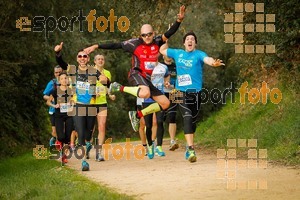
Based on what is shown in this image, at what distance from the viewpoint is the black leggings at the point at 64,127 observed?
15.0 m

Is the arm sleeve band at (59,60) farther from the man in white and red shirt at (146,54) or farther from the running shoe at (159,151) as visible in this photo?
the running shoe at (159,151)

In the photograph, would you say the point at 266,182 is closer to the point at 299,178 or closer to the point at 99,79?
the point at 299,178

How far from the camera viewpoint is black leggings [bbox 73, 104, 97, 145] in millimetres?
12820

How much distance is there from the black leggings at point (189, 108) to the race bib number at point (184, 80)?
0.63 feet

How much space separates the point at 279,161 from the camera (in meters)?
12.4

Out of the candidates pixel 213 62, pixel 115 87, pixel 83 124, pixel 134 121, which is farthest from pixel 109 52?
pixel 213 62

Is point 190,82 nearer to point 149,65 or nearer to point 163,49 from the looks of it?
point 149,65

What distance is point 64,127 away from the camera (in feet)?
50.4

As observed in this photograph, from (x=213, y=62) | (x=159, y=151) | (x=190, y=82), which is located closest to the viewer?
(x=213, y=62)

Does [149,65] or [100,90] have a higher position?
[149,65]

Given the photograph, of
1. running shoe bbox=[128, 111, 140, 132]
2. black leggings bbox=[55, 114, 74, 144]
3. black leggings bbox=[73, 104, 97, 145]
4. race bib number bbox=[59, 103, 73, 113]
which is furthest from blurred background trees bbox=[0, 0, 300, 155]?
black leggings bbox=[73, 104, 97, 145]

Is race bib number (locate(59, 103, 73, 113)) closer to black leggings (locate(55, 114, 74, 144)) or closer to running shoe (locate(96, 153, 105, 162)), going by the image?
black leggings (locate(55, 114, 74, 144))

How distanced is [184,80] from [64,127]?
368 cm

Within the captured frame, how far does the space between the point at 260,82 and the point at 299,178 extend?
1137 cm
